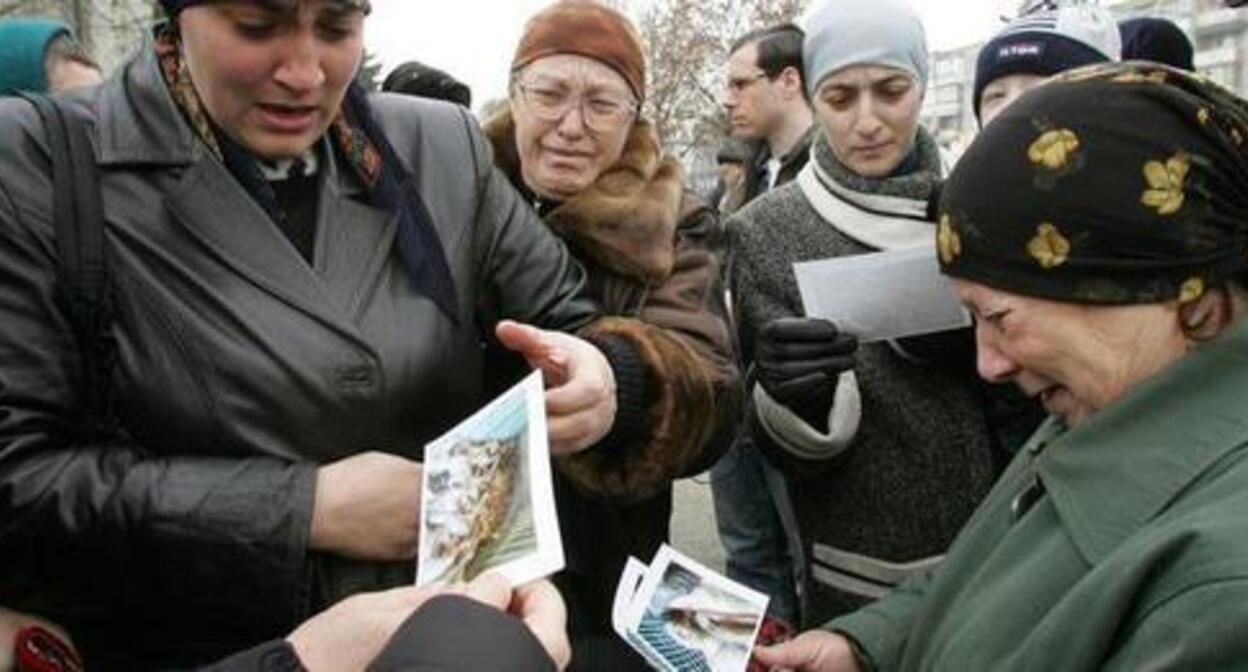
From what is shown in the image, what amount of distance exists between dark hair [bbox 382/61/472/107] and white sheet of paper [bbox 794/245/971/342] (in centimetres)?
153

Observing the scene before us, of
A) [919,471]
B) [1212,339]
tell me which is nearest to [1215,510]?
[1212,339]

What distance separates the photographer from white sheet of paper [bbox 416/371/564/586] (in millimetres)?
1336

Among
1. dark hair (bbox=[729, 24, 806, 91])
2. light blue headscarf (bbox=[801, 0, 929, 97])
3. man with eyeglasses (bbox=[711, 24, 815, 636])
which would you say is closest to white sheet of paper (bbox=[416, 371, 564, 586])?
light blue headscarf (bbox=[801, 0, 929, 97])

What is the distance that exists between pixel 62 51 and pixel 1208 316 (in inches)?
140

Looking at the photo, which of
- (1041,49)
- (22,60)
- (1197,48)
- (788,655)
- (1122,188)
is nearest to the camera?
(1122,188)

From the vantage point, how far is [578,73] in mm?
2562

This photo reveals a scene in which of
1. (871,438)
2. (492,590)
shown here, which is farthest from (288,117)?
(871,438)

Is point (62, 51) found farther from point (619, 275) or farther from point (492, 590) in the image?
point (492, 590)

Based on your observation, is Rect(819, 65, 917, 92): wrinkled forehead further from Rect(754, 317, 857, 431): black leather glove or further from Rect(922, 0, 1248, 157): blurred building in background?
Rect(922, 0, 1248, 157): blurred building in background

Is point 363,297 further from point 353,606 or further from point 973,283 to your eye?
point 973,283

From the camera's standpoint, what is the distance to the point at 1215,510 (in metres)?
1.18

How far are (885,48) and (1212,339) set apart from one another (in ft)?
4.78

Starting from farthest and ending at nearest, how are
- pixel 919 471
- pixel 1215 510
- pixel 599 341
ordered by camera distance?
→ 1. pixel 919 471
2. pixel 599 341
3. pixel 1215 510

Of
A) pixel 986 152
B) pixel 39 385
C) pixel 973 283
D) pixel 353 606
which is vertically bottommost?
pixel 353 606
